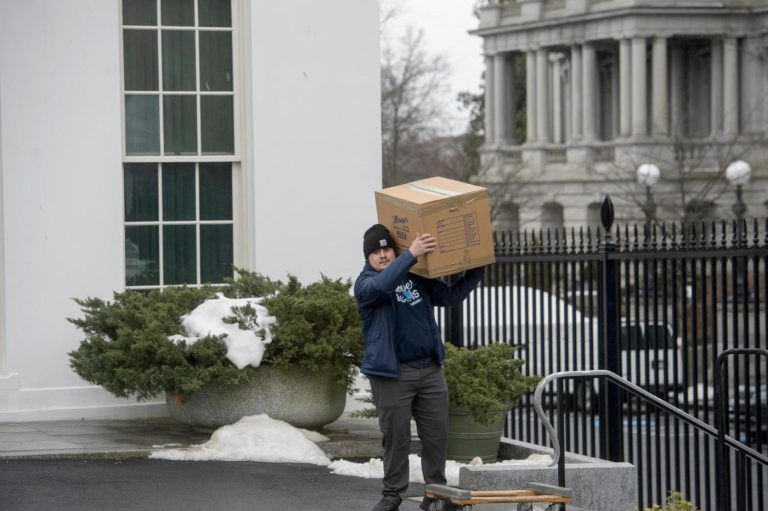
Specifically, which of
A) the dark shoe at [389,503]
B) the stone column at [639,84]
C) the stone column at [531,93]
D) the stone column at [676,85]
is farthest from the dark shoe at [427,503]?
the stone column at [531,93]

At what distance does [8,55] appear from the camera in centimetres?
1362

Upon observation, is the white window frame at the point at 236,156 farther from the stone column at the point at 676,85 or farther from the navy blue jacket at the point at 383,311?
the stone column at the point at 676,85

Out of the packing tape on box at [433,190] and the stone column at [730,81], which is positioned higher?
the stone column at [730,81]

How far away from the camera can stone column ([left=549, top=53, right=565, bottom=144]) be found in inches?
3332

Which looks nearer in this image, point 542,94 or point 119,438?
point 119,438

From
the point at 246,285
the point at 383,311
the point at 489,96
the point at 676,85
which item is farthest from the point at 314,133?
the point at 489,96

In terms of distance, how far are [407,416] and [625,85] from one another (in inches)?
2806

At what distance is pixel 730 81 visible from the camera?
254 ft

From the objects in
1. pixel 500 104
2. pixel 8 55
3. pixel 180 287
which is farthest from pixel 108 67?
pixel 500 104

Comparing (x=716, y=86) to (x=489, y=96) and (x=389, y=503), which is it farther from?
(x=389, y=503)

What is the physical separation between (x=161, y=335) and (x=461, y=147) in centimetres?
7012

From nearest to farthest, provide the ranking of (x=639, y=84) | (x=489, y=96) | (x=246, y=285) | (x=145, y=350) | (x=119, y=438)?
(x=145, y=350)
(x=119, y=438)
(x=246, y=285)
(x=639, y=84)
(x=489, y=96)

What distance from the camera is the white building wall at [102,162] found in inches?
537

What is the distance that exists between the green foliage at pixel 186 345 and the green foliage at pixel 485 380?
888mm
